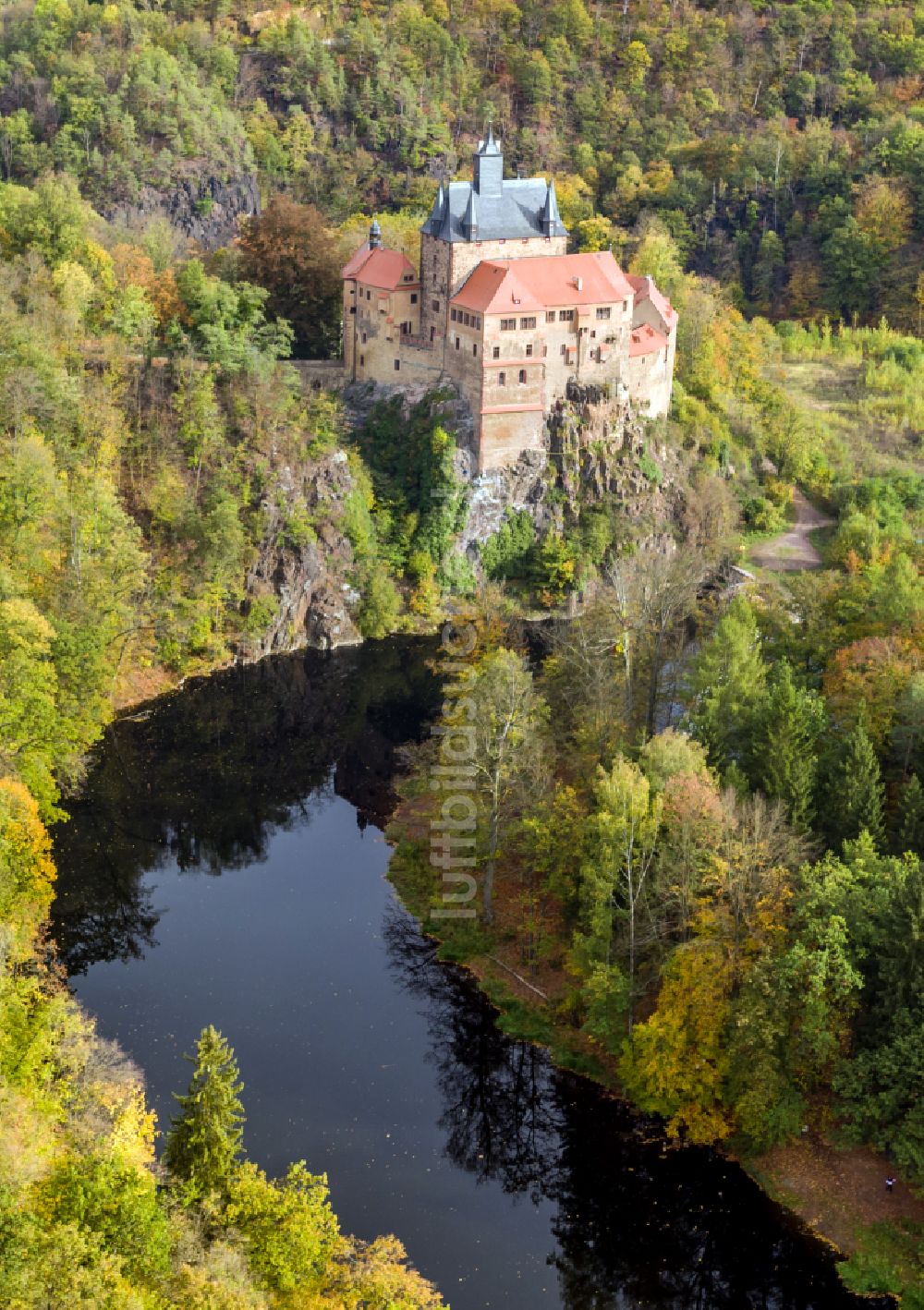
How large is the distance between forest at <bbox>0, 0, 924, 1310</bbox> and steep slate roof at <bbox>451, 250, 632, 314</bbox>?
613 centimetres

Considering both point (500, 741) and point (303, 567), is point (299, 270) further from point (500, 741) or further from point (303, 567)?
point (500, 741)

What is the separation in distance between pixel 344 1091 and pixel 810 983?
14119 millimetres

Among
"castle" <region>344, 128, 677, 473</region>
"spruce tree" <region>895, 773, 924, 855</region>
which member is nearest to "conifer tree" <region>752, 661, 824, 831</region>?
"spruce tree" <region>895, 773, 924, 855</region>

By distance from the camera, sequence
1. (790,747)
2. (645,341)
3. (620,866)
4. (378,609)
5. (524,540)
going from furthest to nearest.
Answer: (645,341) < (524,540) < (378,609) < (790,747) < (620,866)

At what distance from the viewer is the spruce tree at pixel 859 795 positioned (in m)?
53.9

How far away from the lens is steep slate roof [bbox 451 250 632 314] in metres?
82.3

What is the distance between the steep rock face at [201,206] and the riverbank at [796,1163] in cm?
7088

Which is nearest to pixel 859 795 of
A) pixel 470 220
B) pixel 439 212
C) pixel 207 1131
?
pixel 207 1131

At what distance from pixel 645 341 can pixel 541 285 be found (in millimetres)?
7946

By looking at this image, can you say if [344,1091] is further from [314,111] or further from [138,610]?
[314,111]

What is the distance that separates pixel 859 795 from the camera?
177 ft

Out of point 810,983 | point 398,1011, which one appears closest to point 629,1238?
point 810,983

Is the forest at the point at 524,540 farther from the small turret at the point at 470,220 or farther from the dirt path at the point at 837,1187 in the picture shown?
the small turret at the point at 470,220

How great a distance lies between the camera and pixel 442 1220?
4603 centimetres
